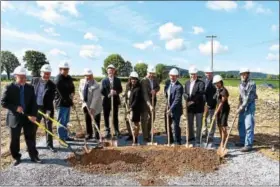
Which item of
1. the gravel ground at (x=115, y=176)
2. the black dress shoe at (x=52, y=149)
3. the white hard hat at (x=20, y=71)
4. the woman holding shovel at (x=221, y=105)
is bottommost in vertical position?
the gravel ground at (x=115, y=176)

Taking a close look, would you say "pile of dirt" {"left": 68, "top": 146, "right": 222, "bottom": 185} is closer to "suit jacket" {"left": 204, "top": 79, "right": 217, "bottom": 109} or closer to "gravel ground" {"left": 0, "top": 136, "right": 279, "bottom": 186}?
"gravel ground" {"left": 0, "top": 136, "right": 279, "bottom": 186}

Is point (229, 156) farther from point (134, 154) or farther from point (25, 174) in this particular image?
point (25, 174)

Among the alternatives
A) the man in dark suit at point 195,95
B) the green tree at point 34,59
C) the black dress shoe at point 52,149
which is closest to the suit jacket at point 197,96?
the man in dark suit at point 195,95

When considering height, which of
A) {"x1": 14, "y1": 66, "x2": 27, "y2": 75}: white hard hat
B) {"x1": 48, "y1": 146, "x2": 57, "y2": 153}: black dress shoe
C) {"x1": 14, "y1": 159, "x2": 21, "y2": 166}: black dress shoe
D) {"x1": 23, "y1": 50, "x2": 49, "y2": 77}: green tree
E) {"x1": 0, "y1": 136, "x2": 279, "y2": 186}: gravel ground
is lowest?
{"x1": 0, "y1": 136, "x2": 279, "y2": 186}: gravel ground

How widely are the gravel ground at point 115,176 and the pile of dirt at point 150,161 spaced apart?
0.24 meters

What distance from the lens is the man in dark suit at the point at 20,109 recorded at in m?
8.23

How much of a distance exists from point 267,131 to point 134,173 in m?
7.52

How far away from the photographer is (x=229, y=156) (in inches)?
377

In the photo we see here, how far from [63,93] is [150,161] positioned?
2804 millimetres

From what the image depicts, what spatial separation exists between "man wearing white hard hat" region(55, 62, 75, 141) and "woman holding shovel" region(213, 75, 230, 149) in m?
3.66

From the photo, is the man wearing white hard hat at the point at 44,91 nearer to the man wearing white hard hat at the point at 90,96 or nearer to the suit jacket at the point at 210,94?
the man wearing white hard hat at the point at 90,96

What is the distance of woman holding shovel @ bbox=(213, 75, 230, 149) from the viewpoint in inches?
385

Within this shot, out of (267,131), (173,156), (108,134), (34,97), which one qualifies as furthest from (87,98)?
(267,131)

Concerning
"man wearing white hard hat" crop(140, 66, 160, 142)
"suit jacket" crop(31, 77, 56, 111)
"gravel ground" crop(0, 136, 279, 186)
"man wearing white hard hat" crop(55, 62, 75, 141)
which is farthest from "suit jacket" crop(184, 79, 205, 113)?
"suit jacket" crop(31, 77, 56, 111)
